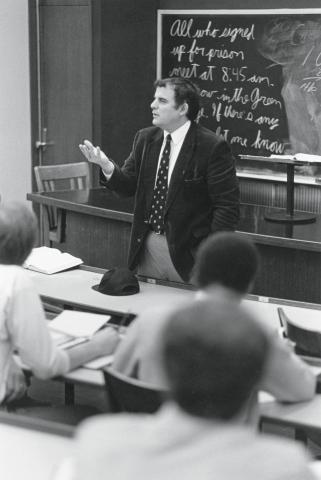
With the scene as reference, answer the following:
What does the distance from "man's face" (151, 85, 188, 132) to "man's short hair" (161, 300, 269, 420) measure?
2.55 m

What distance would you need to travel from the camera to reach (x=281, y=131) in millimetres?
6016

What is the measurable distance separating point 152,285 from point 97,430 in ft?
7.93

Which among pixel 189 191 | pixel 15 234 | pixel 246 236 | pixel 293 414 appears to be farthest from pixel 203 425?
pixel 246 236

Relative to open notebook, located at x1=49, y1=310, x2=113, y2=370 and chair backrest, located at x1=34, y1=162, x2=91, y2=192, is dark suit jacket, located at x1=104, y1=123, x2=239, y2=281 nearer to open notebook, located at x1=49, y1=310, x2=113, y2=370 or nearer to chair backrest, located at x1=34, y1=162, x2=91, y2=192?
open notebook, located at x1=49, y1=310, x2=113, y2=370

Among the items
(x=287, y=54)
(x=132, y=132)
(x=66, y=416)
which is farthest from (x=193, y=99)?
(x=132, y=132)

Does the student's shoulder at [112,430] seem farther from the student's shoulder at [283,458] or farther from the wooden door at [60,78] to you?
the wooden door at [60,78]

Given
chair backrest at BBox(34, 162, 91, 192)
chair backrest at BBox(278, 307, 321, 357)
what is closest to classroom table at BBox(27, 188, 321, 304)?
chair backrest at BBox(34, 162, 91, 192)

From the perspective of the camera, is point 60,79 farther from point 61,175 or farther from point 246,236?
point 246,236

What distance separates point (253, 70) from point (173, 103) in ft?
8.50

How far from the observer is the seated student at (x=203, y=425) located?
1.11 metres

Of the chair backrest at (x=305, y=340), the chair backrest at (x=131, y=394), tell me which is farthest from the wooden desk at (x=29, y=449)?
the chair backrest at (x=305, y=340)

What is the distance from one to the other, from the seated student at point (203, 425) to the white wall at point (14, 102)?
5.70 metres

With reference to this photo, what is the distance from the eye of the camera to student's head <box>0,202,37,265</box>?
241cm

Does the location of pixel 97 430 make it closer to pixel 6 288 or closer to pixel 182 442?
pixel 182 442
